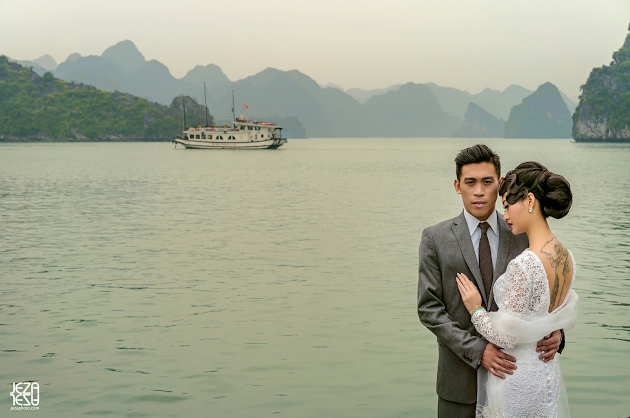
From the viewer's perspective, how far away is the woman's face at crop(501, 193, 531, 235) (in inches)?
111

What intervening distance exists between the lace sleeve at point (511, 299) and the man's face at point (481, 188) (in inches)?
15.0

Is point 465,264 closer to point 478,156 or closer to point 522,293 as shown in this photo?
point 522,293

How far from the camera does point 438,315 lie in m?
3.06

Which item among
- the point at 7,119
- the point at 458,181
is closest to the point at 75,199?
the point at 458,181

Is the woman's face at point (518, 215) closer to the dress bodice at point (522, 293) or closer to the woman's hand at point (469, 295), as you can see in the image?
the dress bodice at point (522, 293)

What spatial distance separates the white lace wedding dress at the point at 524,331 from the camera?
8.95 ft

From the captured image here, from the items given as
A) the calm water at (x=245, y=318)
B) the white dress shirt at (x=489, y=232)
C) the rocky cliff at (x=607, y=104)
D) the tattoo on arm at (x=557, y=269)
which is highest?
the rocky cliff at (x=607, y=104)

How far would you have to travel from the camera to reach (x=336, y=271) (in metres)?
12.6

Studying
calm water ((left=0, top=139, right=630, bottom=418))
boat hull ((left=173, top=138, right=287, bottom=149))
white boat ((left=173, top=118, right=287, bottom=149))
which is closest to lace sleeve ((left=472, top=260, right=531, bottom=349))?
calm water ((left=0, top=139, right=630, bottom=418))

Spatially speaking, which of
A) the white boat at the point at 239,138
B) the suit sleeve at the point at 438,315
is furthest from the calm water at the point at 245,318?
the white boat at the point at 239,138

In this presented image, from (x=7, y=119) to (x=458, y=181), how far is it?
204 meters

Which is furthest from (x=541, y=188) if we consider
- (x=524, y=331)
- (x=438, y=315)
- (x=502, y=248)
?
(x=438, y=315)

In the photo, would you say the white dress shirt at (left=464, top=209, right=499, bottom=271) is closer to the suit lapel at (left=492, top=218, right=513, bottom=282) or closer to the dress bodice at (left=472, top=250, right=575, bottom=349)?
the suit lapel at (left=492, top=218, right=513, bottom=282)

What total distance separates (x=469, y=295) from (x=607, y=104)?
618ft
